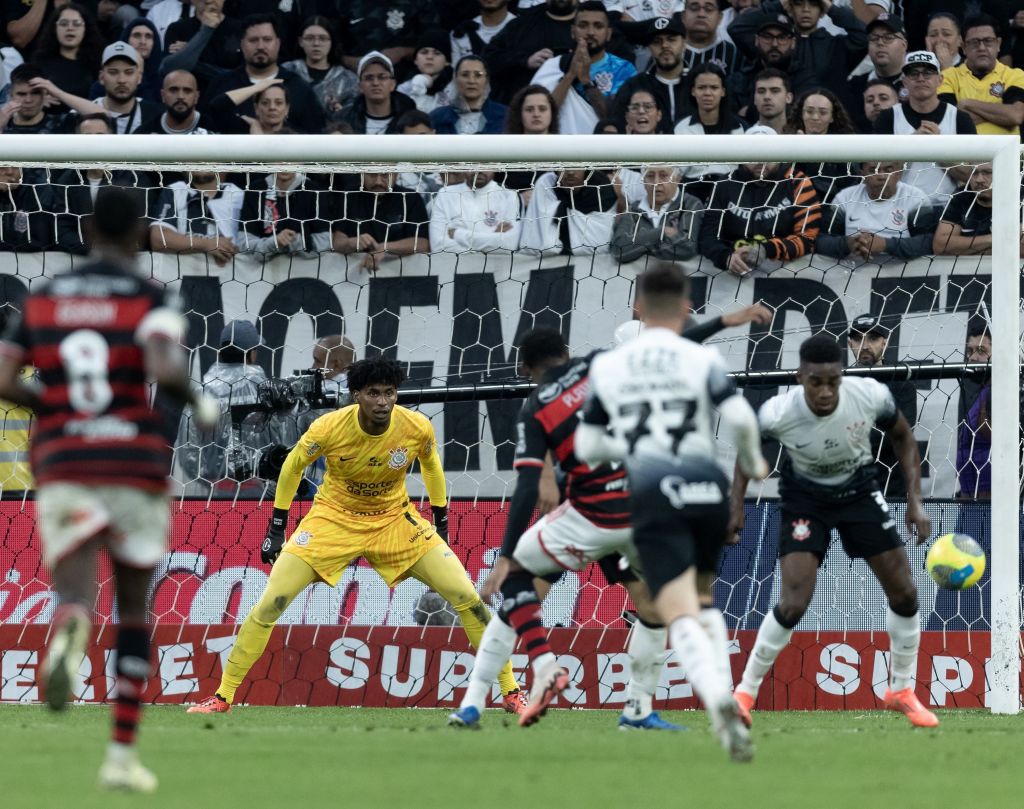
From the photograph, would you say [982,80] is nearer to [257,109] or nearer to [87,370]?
[257,109]

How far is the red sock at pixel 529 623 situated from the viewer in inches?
317

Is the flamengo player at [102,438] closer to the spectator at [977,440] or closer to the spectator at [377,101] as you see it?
the spectator at [977,440]

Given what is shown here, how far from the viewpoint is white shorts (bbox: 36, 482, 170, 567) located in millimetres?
5395

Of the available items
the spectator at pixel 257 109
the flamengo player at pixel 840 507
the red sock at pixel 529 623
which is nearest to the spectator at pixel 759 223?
the flamengo player at pixel 840 507

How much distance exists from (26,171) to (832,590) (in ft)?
21.9

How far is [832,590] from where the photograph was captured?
1092cm

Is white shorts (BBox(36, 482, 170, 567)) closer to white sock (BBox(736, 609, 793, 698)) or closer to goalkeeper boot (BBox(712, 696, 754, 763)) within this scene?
goalkeeper boot (BBox(712, 696, 754, 763))

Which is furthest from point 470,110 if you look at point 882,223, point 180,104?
point 882,223

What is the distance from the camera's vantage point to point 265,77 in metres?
14.3

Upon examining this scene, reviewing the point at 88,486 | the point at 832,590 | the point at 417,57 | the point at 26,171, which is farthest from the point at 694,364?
the point at 417,57

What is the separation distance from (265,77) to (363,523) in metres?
5.56

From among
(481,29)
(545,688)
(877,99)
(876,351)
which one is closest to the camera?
(545,688)

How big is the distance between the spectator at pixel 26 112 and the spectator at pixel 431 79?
315 centimetres

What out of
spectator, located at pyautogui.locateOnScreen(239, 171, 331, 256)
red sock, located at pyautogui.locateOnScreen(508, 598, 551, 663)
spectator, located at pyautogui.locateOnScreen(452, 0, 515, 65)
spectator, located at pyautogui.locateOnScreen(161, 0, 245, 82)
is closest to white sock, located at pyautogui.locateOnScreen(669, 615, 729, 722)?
red sock, located at pyautogui.locateOnScreen(508, 598, 551, 663)
